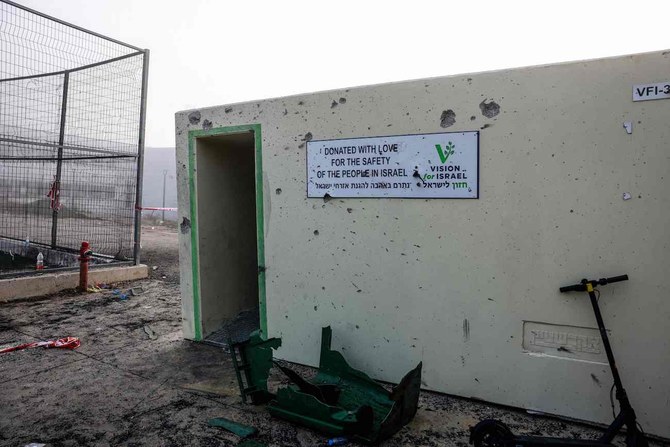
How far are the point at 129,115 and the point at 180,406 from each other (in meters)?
5.73

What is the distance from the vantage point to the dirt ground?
2.85 m

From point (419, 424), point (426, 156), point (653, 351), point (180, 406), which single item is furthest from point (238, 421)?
point (653, 351)

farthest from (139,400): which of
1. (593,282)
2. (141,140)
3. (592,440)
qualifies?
(141,140)

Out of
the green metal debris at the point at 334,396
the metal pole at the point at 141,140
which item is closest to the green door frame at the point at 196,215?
the green metal debris at the point at 334,396

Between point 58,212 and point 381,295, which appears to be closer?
point 381,295

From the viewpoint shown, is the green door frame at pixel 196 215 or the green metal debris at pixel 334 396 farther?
the green door frame at pixel 196 215

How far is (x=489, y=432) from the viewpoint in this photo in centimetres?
261

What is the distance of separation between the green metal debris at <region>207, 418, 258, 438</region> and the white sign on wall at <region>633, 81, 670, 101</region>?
338 centimetres

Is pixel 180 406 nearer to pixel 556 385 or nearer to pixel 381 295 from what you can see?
Answer: pixel 381 295

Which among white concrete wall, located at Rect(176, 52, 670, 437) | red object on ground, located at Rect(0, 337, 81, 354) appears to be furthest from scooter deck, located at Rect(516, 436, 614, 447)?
red object on ground, located at Rect(0, 337, 81, 354)

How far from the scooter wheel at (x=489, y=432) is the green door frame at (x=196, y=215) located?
226cm

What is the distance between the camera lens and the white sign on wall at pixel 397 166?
127 inches

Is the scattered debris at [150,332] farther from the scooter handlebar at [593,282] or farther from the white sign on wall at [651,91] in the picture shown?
the white sign on wall at [651,91]

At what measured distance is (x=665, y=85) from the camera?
105 inches
